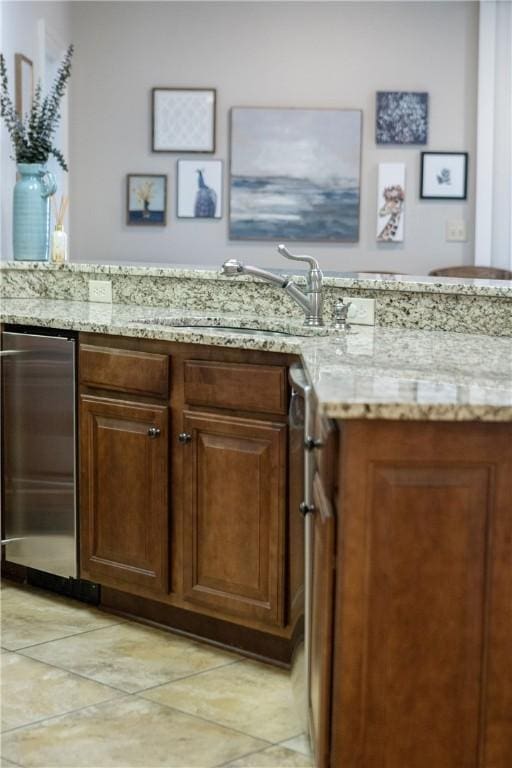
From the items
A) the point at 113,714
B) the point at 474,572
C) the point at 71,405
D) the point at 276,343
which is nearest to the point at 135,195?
the point at 71,405

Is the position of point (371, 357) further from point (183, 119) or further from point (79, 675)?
point (183, 119)

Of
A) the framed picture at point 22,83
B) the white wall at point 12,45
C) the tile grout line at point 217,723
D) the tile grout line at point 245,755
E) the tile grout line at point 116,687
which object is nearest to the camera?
the tile grout line at point 245,755

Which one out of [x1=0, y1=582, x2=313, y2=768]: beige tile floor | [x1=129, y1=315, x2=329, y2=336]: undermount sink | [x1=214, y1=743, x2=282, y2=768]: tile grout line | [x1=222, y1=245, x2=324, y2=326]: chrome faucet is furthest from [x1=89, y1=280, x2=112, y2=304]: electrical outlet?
[x1=214, y1=743, x2=282, y2=768]: tile grout line

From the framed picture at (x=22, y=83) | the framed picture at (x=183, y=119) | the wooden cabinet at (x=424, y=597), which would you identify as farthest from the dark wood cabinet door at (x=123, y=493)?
the framed picture at (x=183, y=119)

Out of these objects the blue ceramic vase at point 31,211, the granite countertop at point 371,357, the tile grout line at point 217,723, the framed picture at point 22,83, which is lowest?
the tile grout line at point 217,723

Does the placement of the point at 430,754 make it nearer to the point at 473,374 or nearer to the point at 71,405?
the point at 473,374

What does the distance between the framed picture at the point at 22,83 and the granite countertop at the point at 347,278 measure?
3.41 feet

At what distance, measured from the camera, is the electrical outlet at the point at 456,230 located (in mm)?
5980

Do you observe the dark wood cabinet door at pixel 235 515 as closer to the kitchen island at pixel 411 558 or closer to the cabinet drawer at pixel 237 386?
the cabinet drawer at pixel 237 386

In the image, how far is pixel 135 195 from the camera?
239 inches

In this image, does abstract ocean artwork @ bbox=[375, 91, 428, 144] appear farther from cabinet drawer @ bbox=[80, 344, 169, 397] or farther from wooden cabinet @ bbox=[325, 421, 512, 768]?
wooden cabinet @ bbox=[325, 421, 512, 768]

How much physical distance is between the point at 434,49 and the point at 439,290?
336 cm

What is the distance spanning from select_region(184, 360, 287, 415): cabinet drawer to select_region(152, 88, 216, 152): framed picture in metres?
3.36

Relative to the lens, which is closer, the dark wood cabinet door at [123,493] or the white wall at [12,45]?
the dark wood cabinet door at [123,493]
